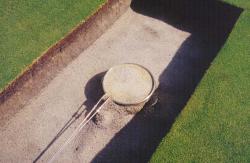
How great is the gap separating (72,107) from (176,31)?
630cm

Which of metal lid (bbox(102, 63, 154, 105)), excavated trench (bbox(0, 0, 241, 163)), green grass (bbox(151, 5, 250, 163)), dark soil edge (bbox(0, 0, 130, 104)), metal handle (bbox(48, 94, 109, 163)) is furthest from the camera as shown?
metal lid (bbox(102, 63, 154, 105))

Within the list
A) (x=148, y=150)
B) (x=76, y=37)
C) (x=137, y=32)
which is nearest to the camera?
(x=148, y=150)

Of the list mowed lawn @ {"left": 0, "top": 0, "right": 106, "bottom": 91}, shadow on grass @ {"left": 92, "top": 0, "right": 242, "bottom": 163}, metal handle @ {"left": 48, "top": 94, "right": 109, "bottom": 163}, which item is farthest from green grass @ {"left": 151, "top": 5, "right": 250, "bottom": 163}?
mowed lawn @ {"left": 0, "top": 0, "right": 106, "bottom": 91}

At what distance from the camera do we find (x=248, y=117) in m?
12.4

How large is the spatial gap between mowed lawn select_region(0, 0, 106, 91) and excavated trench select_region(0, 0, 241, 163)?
1.37 meters

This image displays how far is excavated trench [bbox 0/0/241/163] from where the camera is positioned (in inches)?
523

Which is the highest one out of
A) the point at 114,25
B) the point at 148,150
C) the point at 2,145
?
the point at 114,25

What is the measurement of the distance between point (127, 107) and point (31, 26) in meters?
5.25

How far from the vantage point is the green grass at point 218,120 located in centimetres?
1146

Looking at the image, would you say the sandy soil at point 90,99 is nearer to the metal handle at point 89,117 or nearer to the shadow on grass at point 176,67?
the shadow on grass at point 176,67

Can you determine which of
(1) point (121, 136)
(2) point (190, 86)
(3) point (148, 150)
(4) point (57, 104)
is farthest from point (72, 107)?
(2) point (190, 86)

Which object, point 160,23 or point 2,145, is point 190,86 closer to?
point 160,23

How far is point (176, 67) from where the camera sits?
15930mm

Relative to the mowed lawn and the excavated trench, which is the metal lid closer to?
the excavated trench
